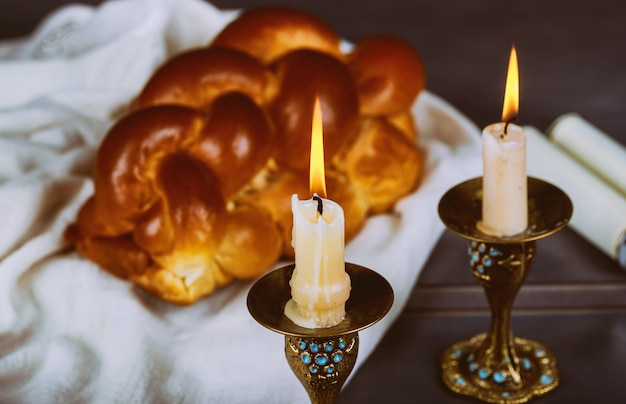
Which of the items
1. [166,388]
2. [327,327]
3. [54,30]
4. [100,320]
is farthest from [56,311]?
[54,30]

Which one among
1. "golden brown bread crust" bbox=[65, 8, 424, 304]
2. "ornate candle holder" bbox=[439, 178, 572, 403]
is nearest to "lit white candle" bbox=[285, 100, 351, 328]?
"ornate candle holder" bbox=[439, 178, 572, 403]

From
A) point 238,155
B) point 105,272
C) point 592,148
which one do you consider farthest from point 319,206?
point 592,148

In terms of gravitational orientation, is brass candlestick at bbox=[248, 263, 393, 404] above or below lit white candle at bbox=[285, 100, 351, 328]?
below

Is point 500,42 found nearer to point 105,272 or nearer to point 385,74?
Answer: point 385,74

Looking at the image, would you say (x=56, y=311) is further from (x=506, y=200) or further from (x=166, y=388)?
(x=506, y=200)

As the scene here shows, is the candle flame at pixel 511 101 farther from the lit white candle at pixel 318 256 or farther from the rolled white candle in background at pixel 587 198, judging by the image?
the rolled white candle in background at pixel 587 198

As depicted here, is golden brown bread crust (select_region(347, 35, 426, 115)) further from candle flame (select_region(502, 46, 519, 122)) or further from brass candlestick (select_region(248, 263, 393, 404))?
brass candlestick (select_region(248, 263, 393, 404))
